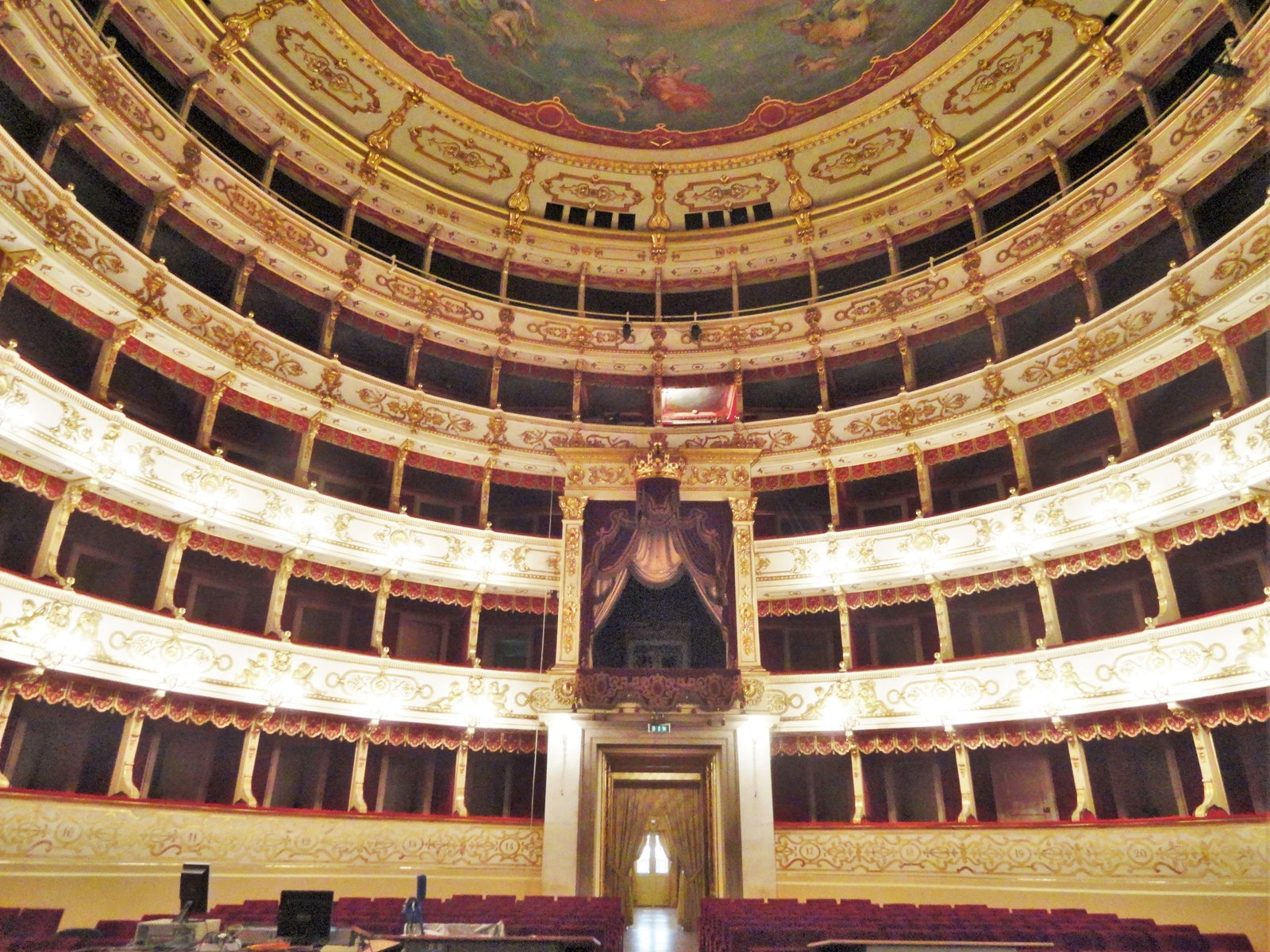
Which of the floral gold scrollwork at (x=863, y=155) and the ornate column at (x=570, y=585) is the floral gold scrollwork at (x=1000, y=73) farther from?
the ornate column at (x=570, y=585)

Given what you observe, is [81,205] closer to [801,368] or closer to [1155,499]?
[801,368]

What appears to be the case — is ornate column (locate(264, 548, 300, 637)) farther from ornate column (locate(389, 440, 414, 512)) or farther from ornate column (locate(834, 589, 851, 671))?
ornate column (locate(834, 589, 851, 671))

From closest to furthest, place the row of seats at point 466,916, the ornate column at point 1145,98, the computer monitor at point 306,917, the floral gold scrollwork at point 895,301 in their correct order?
the computer monitor at point 306,917, the row of seats at point 466,916, the ornate column at point 1145,98, the floral gold scrollwork at point 895,301

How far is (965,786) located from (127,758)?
14265 millimetres

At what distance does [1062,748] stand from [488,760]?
11.2 meters

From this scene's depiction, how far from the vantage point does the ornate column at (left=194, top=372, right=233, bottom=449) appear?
14.6 metres

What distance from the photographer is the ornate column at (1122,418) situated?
14164mm

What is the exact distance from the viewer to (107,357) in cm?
1320

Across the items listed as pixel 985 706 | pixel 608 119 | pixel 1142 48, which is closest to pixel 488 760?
pixel 985 706

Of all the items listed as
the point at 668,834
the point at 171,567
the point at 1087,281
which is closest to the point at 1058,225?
the point at 1087,281

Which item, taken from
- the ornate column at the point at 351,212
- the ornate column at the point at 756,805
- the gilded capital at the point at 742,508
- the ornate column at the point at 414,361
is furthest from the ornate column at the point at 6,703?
the gilded capital at the point at 742,508

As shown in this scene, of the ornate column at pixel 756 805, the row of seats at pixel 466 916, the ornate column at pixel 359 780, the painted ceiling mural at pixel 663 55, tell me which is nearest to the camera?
the row of seats at pixel 466 916

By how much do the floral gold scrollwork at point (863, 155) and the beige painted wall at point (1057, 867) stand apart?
14.9 m

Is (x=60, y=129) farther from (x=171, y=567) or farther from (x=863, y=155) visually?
(x=863, y=155)
